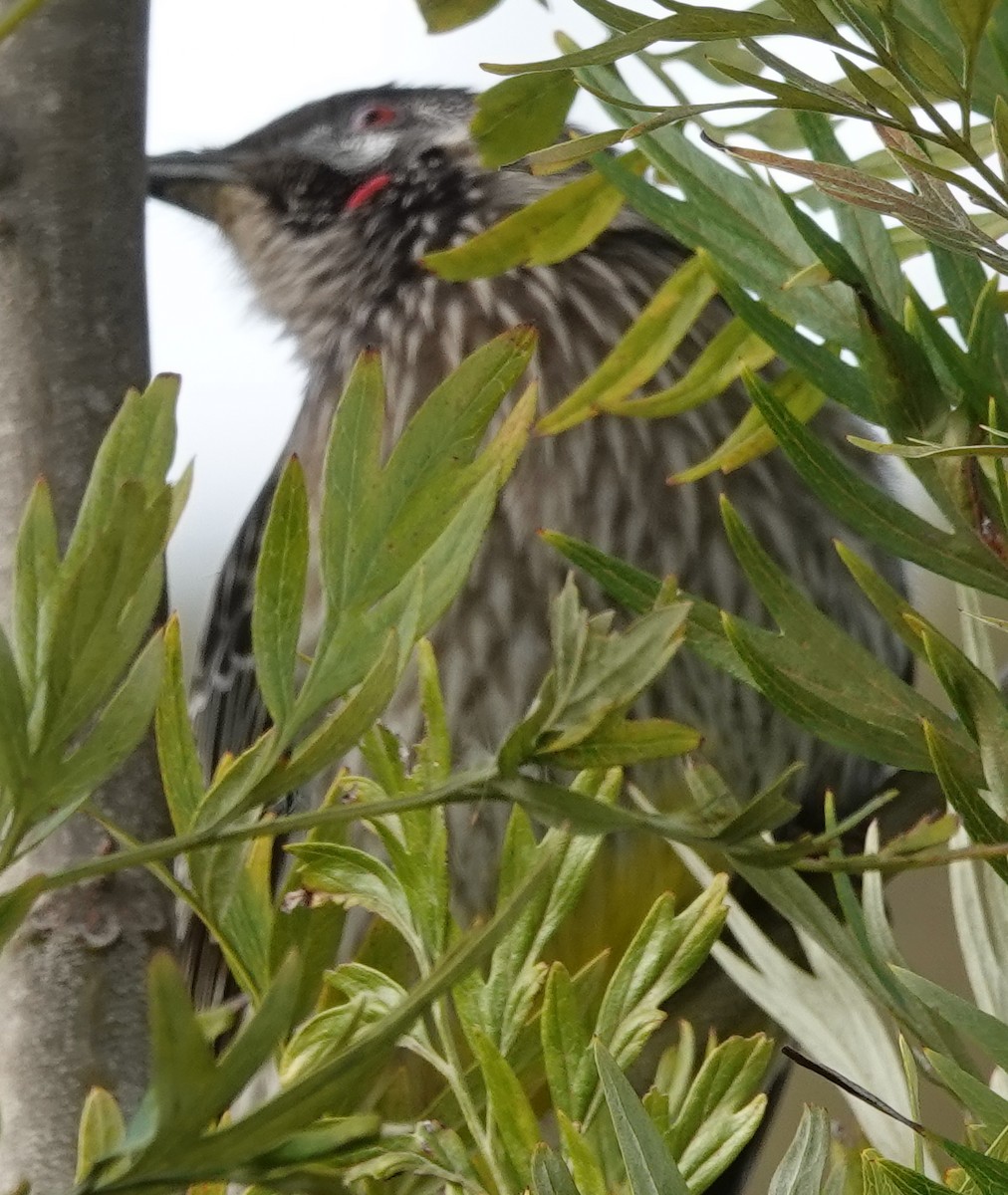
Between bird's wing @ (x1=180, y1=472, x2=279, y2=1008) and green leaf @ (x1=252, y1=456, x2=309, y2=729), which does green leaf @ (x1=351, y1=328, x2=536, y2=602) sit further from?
bird's wing @ (x1=180, y1=472, x2=279, y2=1008)

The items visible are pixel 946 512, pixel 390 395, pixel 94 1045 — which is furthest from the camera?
pixel 390 395

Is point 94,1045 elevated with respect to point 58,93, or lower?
lower

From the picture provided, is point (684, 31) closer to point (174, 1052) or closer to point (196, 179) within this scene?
point (174, 1052)

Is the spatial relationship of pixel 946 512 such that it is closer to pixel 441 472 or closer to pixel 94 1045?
A: pixel 441 472

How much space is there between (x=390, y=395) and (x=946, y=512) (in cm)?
107

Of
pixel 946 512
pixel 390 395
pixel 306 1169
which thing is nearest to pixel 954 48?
pixel 946 512

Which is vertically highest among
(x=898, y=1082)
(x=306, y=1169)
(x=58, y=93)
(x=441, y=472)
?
(x=58, y=93)

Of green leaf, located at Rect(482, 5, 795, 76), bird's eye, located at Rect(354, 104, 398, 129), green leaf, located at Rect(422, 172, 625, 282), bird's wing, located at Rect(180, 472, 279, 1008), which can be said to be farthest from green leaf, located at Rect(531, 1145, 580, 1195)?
bird's eye, located at Rect(354, 104, 398, 129)

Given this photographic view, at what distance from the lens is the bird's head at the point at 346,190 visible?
171 centimetres

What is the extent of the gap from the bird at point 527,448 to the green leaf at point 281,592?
770mm

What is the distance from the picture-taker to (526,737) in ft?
1.13

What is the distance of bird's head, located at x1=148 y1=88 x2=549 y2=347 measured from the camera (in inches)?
67.3

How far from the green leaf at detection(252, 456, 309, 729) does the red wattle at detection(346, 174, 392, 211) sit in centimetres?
145

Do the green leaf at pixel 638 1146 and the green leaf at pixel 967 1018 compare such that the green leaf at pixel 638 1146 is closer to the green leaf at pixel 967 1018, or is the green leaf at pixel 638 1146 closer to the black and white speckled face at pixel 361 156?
the green leaf at pixel 967 1018
